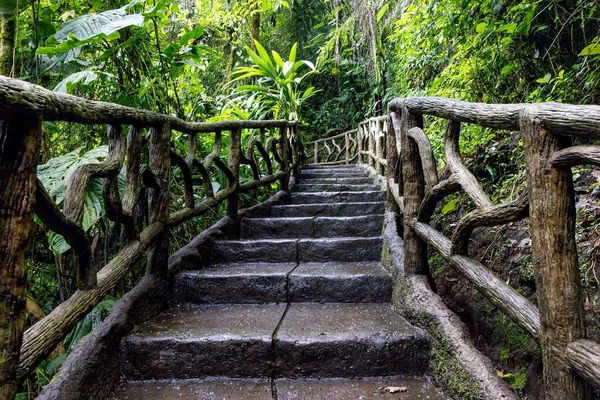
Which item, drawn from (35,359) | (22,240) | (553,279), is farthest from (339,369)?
(22,240)

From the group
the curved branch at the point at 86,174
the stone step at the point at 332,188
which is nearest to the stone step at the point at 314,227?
the stone step at the point at 332,188

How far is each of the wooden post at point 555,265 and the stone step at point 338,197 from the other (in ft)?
9.47

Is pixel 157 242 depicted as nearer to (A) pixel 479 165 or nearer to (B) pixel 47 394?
(B) pixel 47 394

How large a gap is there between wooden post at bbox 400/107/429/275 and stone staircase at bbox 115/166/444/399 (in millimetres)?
268

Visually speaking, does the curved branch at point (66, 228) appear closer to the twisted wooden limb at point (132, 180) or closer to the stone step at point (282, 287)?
the twisted wooden limb at point (132, 180)

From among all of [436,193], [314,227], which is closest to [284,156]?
[314,227]

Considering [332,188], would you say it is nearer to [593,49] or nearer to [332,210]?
[332,210]

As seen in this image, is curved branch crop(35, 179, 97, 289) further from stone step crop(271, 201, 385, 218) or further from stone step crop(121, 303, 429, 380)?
stone step crop(271, 201, 385, 218)

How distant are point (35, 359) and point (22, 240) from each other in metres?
0.37

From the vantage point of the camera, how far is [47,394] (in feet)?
4.69

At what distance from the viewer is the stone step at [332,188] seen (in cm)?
466

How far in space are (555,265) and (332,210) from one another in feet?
8.91

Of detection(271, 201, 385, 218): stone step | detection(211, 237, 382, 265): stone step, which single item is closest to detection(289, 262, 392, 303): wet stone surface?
detection(211, 237, 382, 265): stone step

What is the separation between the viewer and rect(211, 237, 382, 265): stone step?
2.83 metres
